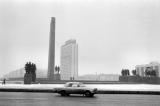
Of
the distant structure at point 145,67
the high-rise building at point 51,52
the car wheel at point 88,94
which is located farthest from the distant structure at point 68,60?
the car wheel at point 88,94

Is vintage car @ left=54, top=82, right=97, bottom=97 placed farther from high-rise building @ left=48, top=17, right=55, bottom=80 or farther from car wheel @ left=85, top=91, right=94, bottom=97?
high-rise building @ left=48, top=17, right=55, bottom=80

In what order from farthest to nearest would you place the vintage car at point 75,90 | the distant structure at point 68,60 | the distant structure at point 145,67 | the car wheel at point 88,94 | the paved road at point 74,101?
1. the distant structure at point 68,60
2. the distant structure at point 145,67
3. the vintage car at point 75,90
4. the car wheel at point 88,94
5. the paved road at point 74,101

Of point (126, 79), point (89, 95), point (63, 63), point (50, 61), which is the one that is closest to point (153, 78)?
point (126, 79)

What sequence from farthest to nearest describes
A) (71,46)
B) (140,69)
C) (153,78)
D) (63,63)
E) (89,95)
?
1. (63,63)
2. (71,46)
3. (140,69)
4. (153,78)
5. (89,95)

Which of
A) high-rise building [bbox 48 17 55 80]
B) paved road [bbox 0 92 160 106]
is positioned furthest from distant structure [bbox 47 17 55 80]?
paved road [bbox 0 92 160 106]

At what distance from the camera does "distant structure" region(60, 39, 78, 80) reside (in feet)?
569

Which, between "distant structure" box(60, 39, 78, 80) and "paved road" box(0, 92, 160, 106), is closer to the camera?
Result: "paved road" box(0, 92, 160, 106)

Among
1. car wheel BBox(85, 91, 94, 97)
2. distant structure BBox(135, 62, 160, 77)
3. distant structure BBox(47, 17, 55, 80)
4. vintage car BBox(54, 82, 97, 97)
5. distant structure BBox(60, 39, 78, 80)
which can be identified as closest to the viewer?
car wheel BBox(85, 91, 94, 97)

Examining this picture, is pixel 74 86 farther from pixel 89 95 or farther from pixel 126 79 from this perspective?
pixel 126 79

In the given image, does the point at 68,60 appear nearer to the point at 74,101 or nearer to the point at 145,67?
the point at 145,67

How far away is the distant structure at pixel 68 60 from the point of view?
17357 cm

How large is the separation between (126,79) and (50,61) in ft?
80.3

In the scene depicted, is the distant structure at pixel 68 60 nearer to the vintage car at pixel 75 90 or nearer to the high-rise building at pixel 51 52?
the high-rise building at pixel 51 52

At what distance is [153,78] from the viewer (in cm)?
6050
